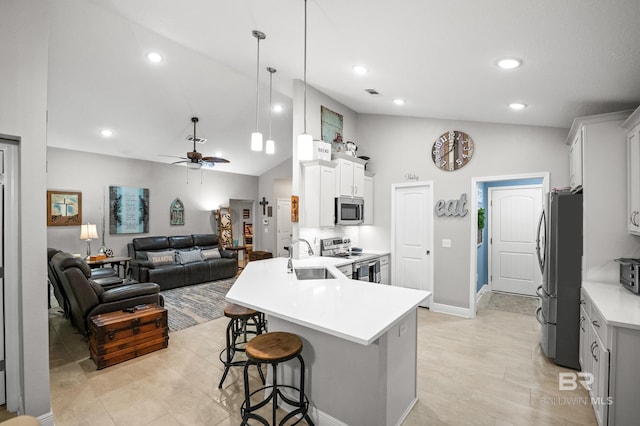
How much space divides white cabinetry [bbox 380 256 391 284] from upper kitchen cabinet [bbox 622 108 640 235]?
2.96 m

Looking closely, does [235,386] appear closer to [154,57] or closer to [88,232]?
[154,57]

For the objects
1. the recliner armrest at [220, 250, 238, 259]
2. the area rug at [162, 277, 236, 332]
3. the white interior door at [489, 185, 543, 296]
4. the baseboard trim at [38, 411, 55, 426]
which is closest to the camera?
the baseboard trim at [38, 411, 55, 426]

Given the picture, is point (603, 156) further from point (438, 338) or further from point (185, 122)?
point (185, 122)

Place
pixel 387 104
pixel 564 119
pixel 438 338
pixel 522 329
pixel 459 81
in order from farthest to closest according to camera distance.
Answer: pixel 387 104 → pixel 522 329 → pixel 438 338 → pixel 564 119 → pixel 459 81

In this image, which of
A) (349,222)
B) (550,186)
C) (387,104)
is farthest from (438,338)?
(387,104)

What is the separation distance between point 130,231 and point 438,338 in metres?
6.41

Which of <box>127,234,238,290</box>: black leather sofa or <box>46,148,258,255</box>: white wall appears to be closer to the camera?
<box>46,148,258,255</box>: white wall

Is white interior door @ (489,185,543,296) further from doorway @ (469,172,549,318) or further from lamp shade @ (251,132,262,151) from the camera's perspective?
lamp shade @ (251,132,262,151)

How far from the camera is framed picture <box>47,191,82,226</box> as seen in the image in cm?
556

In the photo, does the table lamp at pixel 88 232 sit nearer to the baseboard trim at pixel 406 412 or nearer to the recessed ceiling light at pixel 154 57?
the recessed ceiling light at pixel 154 57

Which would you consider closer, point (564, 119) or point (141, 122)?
point (564, 119)

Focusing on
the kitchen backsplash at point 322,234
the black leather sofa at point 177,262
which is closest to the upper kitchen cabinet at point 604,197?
the kitchen backsplash at point 322,234

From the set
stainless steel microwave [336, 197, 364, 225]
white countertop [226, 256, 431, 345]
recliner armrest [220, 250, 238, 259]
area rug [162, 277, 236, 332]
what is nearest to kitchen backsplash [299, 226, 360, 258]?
stainless steel microwave [336, 197, 364, 225]

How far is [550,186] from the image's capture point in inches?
145
